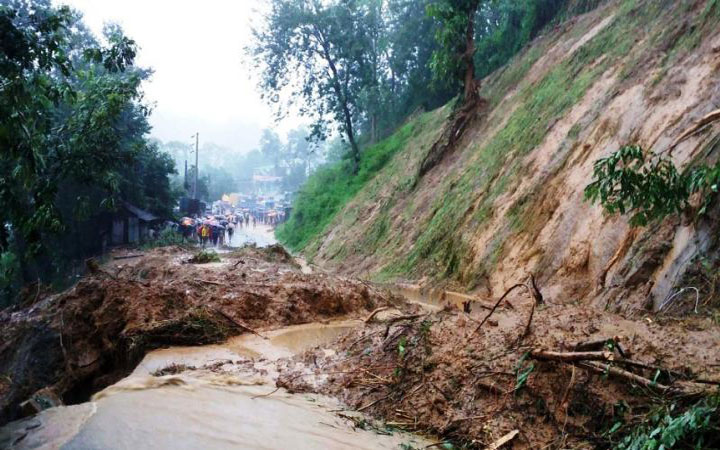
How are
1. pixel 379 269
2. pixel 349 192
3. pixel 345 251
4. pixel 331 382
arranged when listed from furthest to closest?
pixel 349 192
pixel 345 251
pixel 379 269
pixel 331 382

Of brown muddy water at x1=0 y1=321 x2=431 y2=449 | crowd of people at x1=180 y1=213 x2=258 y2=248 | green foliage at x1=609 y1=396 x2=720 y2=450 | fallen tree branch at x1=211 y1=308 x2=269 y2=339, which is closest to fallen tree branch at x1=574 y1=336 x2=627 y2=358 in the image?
green foliage at x1=609 y1=396 x2=720 y2=450

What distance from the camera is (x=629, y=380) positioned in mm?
3934

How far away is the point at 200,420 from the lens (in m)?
3.94

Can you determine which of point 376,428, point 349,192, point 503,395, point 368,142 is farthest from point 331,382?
point 368,142

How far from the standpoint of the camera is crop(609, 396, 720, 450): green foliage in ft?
10.1

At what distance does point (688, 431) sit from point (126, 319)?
24.1 feet

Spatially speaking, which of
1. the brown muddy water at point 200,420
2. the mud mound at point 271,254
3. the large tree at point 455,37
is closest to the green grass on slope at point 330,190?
the large tree at point 455,37

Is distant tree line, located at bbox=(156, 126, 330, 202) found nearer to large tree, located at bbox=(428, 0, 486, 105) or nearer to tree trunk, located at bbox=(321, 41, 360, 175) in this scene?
tree trunk, located at bbox=(321, 41, 360, 175)

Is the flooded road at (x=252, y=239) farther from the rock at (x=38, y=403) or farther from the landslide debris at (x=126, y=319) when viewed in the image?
the rock at (x=38, y=403)

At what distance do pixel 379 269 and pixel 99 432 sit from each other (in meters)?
13.2

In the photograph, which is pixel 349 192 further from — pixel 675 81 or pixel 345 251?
pixel 675 81

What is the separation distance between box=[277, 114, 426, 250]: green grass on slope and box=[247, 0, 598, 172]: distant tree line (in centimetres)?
155

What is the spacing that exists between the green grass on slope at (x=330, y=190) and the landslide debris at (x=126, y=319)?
18.8 metres

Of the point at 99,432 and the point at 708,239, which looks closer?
the point at 99,432
